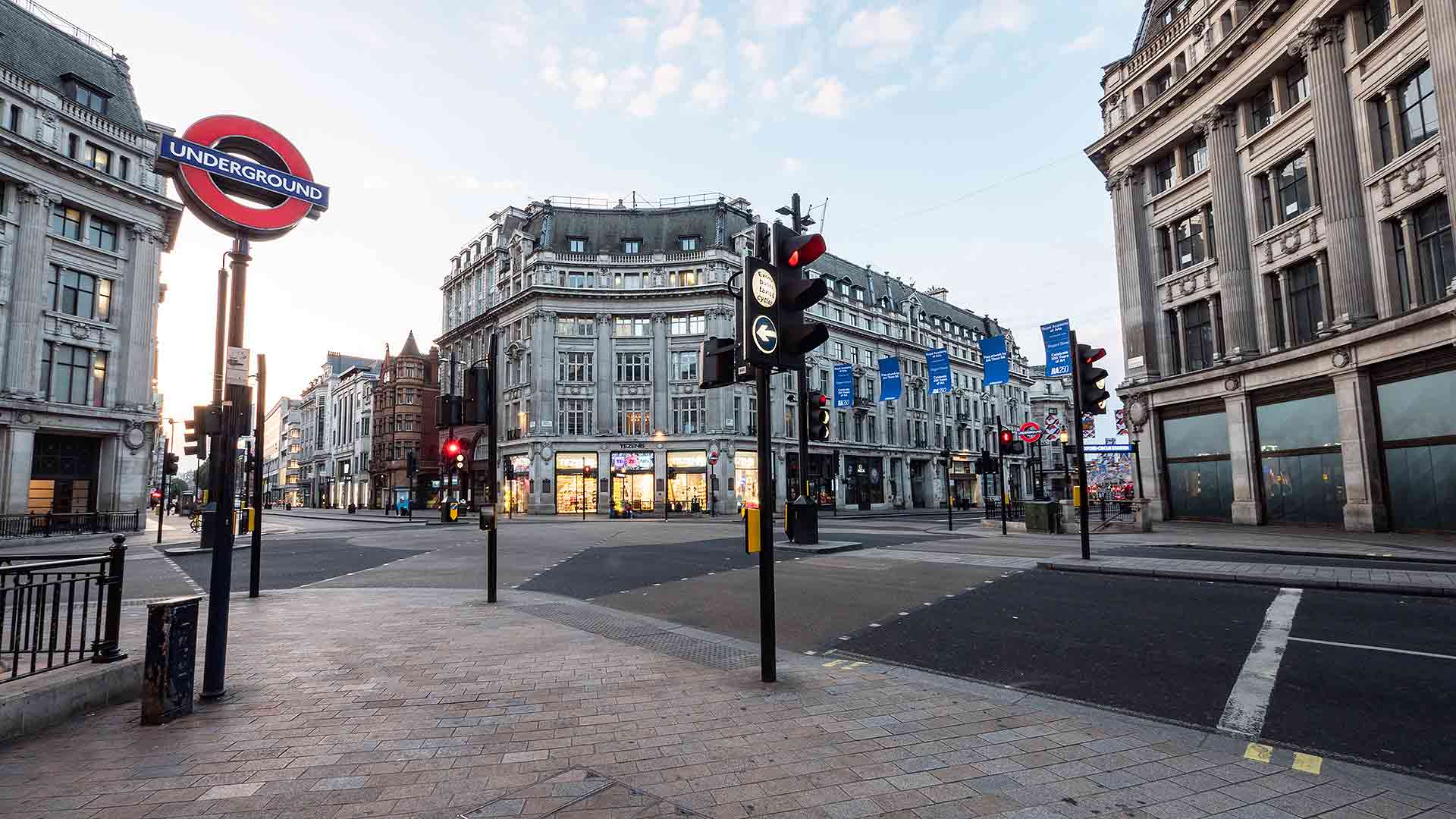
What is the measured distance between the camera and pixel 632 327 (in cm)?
5572

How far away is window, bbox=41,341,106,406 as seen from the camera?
104ft

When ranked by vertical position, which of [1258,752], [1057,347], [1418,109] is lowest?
[1258,752]

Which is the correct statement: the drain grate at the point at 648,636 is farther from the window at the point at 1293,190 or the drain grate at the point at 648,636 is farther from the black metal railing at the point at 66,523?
the black metal railing at the point at 66,523

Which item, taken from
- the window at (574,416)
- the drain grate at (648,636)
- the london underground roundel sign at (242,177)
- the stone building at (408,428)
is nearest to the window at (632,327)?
the window at (574,416)

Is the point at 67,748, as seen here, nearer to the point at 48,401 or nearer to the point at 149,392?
the point at 48,401

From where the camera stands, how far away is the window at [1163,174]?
29719 mm

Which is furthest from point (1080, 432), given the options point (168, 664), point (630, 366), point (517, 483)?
point (517, 483)

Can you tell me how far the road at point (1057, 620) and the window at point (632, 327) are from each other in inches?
1489

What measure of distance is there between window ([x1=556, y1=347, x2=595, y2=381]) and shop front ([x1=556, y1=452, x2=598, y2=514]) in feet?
20.6

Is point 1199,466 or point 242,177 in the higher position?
point 242,177

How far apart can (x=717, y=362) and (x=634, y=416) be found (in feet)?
161

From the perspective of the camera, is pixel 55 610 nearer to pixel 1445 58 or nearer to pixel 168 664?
pixel 168 664

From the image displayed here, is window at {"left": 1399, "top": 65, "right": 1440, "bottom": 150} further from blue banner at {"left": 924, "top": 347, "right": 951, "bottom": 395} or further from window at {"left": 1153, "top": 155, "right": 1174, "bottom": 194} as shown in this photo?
blue banner at {"left": 924, "top": 347, "right": 951, "bottom": 395}

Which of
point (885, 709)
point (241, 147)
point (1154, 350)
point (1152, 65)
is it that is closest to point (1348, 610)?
point (885, 709)
